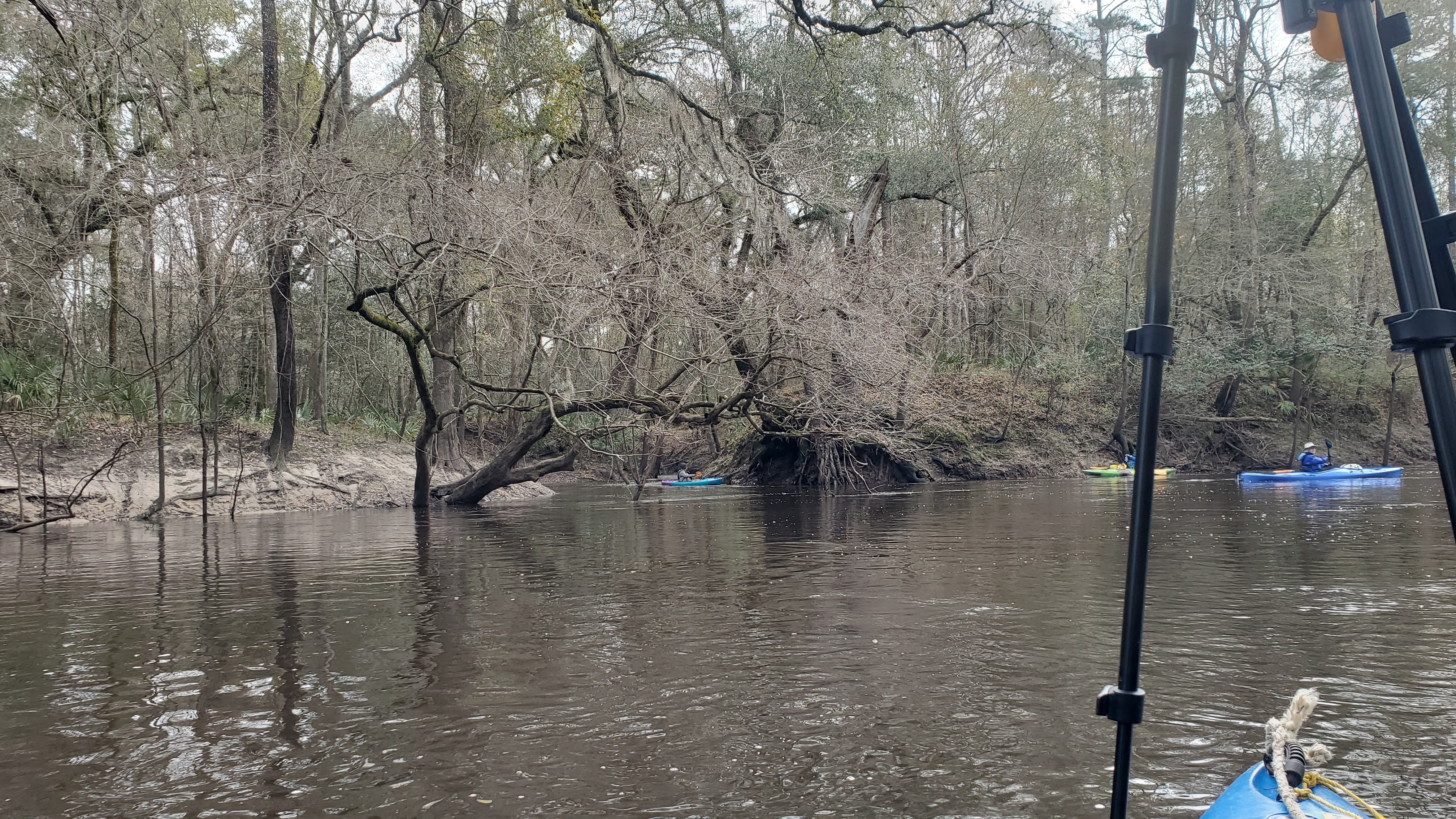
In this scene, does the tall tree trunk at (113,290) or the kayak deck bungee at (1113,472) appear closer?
the tall tree trunk at (113,290)

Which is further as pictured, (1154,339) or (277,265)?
(277,265)

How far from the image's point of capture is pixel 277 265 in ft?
58.0

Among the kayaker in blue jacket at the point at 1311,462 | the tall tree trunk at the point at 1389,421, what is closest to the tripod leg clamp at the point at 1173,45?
the kayaker in blue jacket at the point at 1311,462

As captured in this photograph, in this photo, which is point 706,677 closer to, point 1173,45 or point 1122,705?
point 1122,705

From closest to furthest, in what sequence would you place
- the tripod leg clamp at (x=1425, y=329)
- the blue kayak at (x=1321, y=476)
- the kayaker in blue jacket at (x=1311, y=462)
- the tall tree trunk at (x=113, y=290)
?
the tripod leg clamp at (x=1425, y=329)
the tall tree trunk at (x=113, y=290)
the blue kayak at (x=1321, y=476)
the kayaker in blue jacket at (x=1311, y=462)

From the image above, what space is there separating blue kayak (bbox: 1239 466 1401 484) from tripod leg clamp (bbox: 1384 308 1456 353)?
27.2 meters

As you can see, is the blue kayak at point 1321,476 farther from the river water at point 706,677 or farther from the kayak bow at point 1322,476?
the river water at point 706,677

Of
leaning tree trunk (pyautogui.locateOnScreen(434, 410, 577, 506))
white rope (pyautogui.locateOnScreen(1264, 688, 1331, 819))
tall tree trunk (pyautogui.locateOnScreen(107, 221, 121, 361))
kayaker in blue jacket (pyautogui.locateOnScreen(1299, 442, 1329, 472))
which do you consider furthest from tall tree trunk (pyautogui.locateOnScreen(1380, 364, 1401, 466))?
tall tree trunk (pyautogui.locateOnScreen(107, 221, 121, 361))

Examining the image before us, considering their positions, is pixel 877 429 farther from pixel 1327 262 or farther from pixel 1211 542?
pixel 1327 262

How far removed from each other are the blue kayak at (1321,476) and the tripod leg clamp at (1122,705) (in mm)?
27016

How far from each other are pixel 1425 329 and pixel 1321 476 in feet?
92.8

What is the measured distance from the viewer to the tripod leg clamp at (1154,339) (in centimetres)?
157

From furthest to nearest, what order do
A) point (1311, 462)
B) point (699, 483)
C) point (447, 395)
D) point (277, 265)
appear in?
point (699, 483) → point (1311, 462) → point (447, 395) → point (277, 265)

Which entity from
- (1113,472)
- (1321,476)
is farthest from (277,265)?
(1321,476)
